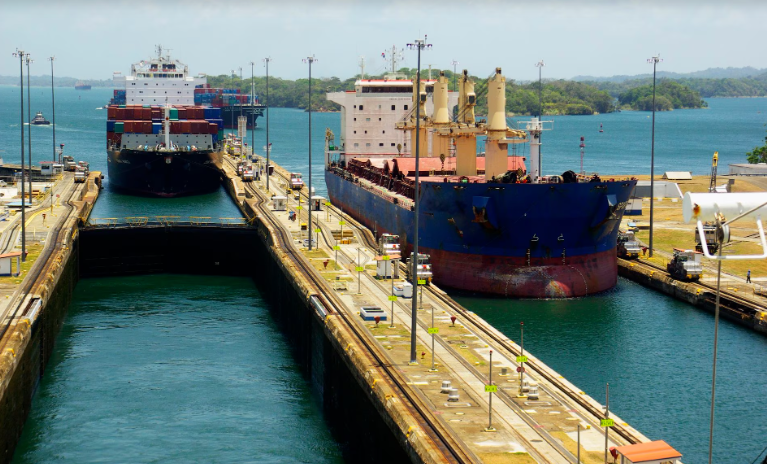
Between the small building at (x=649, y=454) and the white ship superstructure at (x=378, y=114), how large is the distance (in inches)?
2247

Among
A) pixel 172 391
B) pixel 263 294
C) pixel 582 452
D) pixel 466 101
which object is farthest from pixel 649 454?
→ pixel 466 101

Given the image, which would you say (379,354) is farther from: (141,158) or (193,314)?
(141,158)

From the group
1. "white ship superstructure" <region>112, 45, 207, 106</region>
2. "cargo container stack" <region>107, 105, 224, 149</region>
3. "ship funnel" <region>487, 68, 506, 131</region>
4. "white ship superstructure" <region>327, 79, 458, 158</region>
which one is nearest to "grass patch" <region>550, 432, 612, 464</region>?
"ship funnel" <region>487, 68, 506, 131</region>

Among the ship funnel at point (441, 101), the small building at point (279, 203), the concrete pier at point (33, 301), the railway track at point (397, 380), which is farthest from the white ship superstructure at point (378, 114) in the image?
the railway track at point (397, 380)

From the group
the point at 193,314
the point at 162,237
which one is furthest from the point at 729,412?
the point at 162,237

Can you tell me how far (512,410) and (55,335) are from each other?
26.6 m

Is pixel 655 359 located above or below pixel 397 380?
below

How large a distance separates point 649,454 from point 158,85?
14055cm

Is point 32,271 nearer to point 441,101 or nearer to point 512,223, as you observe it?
point 512,223

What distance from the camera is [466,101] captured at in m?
66.8

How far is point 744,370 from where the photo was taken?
4184cm

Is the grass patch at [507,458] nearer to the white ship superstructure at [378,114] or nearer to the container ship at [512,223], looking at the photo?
the container ship at [512,223]

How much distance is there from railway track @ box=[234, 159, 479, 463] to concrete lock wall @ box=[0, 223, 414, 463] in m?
0.86

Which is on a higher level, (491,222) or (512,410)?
(491,222)
